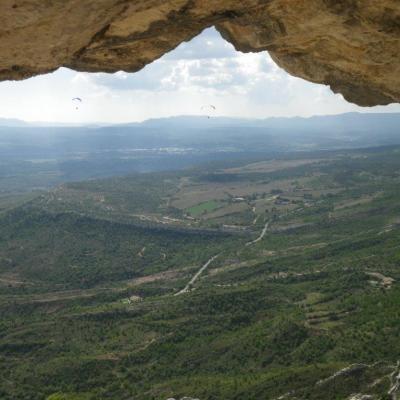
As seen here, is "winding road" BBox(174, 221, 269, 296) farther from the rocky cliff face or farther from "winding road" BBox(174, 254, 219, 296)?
the rocky cliff face

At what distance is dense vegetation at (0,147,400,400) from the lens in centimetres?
6338

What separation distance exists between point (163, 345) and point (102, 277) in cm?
5226

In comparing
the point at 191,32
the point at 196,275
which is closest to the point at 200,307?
the point at 196,275

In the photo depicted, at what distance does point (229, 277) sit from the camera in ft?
375

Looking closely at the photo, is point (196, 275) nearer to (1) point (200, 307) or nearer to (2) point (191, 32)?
(1) point (200, 307)

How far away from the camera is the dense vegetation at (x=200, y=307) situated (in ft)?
208

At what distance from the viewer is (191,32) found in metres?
18.1

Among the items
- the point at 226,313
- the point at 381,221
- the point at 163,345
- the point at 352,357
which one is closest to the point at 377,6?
the point at 352,357

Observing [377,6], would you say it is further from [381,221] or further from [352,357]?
[381,221]

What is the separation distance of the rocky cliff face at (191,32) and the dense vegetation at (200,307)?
26710 mm

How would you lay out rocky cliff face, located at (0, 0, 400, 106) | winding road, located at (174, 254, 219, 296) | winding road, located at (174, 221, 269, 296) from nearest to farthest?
1. rocky cliff face, located at (0, 0, 400, 106)
2. winding road, located at (174, 254, 219, 296)
3. winding road, located at (174, 221, 269, 296)

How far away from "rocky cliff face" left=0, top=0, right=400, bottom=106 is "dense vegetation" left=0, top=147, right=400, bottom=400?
26.7m

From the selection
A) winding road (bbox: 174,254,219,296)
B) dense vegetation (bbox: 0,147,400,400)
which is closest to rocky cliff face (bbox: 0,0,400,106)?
dense vegetation (bbox: 0,147,400,400)

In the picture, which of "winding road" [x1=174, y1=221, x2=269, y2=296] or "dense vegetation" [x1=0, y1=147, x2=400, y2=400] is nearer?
"dense vegetation" [x1=0, y1=147, x2=400, y2=400]
